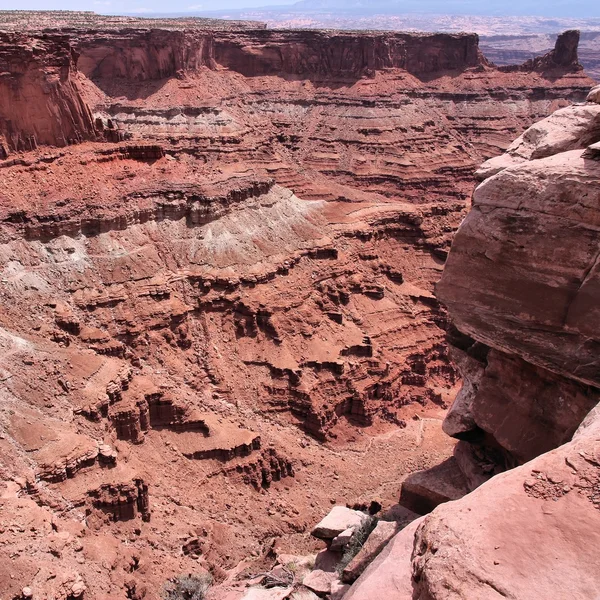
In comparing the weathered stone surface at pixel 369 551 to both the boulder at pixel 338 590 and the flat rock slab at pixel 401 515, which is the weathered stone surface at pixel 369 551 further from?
the flat rock slab at pixel 401 515

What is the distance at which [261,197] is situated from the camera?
49688 mm

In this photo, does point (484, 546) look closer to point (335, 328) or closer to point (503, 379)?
point (503, 379)

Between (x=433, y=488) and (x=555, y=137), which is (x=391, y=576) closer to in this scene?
(x=433, y=488)

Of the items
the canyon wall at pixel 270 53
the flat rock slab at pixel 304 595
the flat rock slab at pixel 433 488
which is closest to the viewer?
the flat rock slab at pixel 304 595

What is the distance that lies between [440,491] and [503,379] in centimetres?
451

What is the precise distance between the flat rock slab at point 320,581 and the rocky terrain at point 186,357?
4068mm

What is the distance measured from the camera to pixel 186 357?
1567 inches

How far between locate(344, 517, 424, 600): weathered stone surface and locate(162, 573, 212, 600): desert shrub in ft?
31.5

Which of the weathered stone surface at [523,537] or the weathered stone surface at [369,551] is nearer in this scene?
the weathered stone surface at [523,537]

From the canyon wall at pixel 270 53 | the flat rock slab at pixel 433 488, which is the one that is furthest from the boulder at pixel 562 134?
the canyon wall at pixel 270 53

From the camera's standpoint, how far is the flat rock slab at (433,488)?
22969mm

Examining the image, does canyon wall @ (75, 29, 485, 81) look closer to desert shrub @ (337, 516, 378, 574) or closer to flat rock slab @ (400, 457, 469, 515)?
flat rock slab @ (400, 457, 469, 515)

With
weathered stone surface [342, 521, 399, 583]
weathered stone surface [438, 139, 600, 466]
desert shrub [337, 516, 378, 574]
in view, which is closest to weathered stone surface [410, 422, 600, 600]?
weathered stone surface [438, 139, 600, 466]

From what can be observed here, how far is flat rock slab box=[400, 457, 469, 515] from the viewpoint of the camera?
23.0 meters
